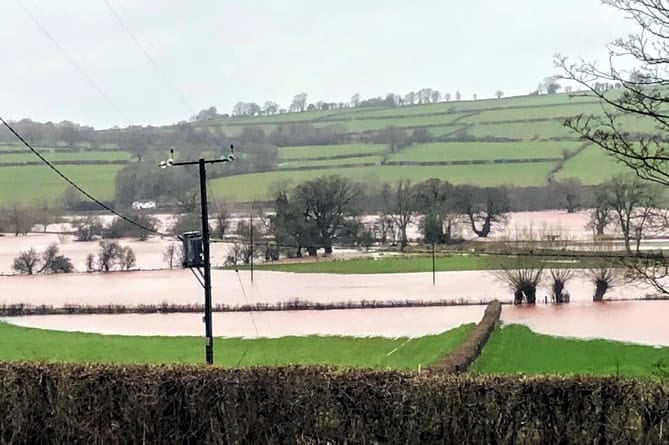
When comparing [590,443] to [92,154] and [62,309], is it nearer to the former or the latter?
[62,309]

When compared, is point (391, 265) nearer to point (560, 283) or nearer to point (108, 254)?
point (560, 283)

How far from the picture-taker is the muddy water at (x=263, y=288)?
1630 inches

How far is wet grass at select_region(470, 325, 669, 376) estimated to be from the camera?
73.5 feet

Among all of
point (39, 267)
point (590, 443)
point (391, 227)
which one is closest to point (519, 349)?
point (590, 443)

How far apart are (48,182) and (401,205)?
71.4 ft

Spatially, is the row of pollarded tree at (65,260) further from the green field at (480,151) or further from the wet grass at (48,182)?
the green field at (480,151)

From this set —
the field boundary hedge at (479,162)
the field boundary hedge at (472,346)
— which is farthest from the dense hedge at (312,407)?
the field boundary hedge at (479,162)

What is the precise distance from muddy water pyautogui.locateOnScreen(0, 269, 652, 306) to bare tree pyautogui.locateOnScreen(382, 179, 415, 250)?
27.6ft

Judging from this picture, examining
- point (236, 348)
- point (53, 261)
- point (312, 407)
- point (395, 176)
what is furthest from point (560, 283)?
point (312, 407)

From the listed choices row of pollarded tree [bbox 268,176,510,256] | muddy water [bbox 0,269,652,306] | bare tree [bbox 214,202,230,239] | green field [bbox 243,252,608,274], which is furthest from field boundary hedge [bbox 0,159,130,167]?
green field [bbox 243,252,608,274]

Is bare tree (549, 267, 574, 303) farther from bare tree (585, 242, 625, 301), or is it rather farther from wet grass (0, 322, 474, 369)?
wet grass (0, 322, 474, 369)

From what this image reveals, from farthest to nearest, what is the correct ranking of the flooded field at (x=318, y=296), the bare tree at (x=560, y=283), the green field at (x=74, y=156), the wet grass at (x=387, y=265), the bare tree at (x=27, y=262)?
the bare tree at (x=27, y=262) < the green field at (x=74, y=156) < the wet grass at (x=387, y=265) < the bare tree at (x=560, y=283) < the flooded field at (x=318, y=296)

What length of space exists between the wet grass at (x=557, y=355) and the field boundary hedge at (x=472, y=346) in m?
Answer: 0.28

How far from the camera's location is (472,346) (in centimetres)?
2345
